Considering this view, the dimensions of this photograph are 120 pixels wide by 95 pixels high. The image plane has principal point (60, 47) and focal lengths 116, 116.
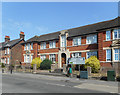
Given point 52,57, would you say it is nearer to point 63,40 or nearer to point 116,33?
point 63,40

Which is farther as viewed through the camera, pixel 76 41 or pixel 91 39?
pixel 76 41

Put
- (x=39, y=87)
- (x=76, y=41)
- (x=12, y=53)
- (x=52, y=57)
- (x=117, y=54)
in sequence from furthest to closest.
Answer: (x=12, y=53) → (x=52, y=57) → (x=76, y=41) → (x=117, y=54) → (x=39, y=87)

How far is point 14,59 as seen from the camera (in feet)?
122

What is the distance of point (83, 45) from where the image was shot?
23.8 metres

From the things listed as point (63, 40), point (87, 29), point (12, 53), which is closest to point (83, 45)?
point (87, 29)

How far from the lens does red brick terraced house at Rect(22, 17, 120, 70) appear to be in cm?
1930

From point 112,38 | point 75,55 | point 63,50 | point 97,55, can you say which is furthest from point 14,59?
point 112,38

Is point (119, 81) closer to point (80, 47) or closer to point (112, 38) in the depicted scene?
point (112, 38)

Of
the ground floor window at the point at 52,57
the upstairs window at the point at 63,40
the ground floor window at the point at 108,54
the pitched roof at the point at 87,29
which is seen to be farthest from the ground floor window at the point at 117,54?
the ground floor window at the point at 52,57

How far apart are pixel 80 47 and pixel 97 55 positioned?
3995 mm

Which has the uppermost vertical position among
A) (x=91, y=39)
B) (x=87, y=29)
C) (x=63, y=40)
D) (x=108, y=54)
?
(x=87, y=29)

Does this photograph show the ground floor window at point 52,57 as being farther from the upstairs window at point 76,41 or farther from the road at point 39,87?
the road at point 39,87

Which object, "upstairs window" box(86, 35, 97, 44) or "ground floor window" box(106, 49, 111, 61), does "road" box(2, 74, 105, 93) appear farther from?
"upstairs window" box(86, 35, 97, 44)

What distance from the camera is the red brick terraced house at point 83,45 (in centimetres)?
1930
